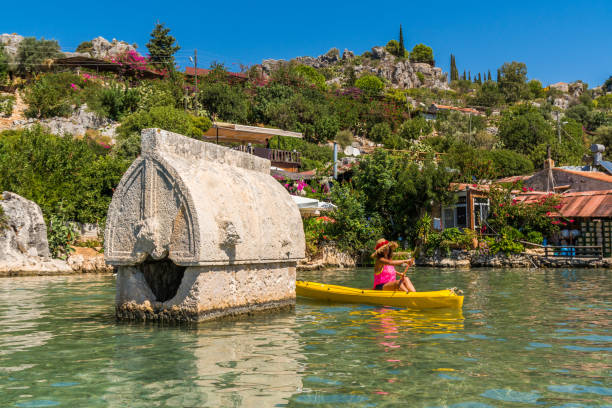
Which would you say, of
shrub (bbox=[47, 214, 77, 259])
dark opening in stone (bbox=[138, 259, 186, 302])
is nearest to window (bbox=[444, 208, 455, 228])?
shrub (bbox=[47, 214, 77, 259])

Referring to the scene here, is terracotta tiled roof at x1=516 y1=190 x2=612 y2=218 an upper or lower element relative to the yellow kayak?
upper

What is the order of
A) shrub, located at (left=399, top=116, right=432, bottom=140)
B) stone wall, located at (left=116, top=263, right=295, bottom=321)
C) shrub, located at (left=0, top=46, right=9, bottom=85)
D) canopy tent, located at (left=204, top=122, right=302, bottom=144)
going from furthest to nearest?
shrub, located at (left=399, top=116, right=432, bottom=140) < shrub, located at (left=0, top=46, right=9, bottom=85) < canopy tent, located at (left=204, top=122, right=302, bottom=144) < stone wall, located at (left=116, top=263, right=295, bottom=321)

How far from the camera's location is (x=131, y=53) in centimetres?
5684

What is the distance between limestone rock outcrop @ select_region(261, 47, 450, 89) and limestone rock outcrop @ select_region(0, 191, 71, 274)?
78.8 metres

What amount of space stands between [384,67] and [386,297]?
352 ft

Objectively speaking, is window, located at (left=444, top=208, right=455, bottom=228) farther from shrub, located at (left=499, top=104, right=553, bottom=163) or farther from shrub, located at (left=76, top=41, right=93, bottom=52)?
shrub, located at (left=76, top=41, right=93, bottom=52)

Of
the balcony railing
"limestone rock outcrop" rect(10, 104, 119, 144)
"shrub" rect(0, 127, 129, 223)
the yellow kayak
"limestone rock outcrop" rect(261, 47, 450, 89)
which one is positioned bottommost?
the yellow kayak

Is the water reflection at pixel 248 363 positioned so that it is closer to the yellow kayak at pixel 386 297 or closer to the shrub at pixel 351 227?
the yellow kayak at pixel 386 297

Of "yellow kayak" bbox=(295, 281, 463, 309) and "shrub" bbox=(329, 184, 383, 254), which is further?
"shrub" bbox=(329, 184, 383, 254)

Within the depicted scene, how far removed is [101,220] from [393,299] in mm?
19239

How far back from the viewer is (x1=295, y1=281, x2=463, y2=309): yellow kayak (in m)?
10.6

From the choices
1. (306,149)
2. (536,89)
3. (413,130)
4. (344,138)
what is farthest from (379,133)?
(536,89)

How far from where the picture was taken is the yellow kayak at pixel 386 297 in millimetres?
10617

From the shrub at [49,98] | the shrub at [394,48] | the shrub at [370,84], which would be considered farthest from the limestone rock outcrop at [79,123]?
the shrub at [394,48]
